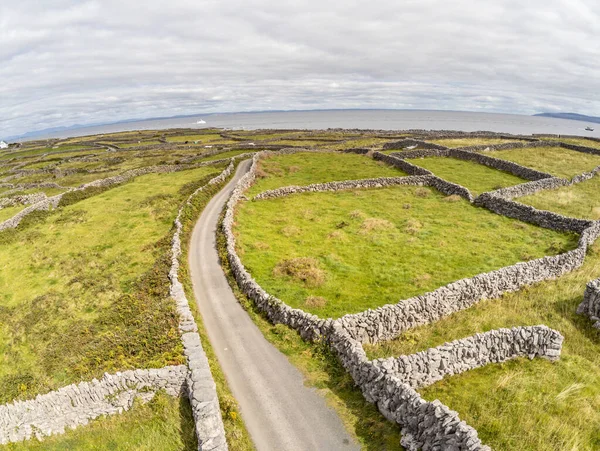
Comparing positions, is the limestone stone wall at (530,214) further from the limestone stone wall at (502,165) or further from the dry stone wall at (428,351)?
the limestone stone wall at (502,165)

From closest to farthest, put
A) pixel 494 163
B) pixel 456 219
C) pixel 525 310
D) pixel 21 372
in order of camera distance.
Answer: pixel 21 372 → pixel 525 310 → pixel 456 219 → pixel 494 163

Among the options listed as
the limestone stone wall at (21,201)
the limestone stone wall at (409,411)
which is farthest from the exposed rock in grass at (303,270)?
the limestone stone wall at (21,201)

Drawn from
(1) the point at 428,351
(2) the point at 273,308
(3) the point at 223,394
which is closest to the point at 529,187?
(1) the point at 428,351

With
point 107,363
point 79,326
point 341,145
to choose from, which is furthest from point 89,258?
point 341,145

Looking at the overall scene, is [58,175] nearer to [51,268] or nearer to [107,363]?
[51,268]

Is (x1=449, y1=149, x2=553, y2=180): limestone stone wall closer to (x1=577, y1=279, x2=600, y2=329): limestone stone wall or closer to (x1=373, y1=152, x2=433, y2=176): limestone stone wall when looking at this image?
(x1=373, y1=152, x2=433, y2=176): limestone stone wall

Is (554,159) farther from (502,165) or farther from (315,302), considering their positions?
(315,302)
